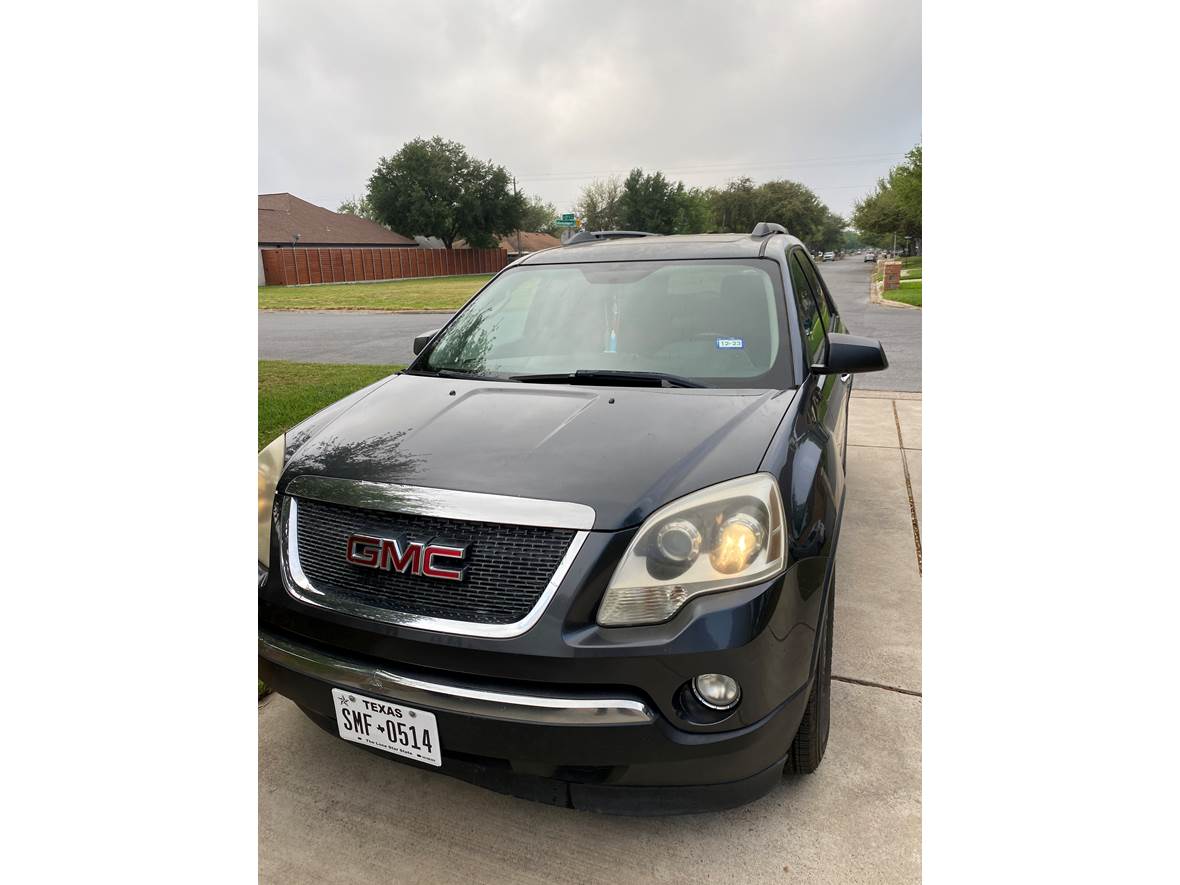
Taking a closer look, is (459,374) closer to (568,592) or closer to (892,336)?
(568,592)

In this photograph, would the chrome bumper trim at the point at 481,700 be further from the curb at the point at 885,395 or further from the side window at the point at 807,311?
the curb at the point at 885,395

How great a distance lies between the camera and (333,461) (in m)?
2.21

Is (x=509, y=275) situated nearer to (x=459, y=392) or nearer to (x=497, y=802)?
(x=459, y=392)

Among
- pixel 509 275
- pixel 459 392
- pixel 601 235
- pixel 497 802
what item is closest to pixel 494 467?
pixel 459 392

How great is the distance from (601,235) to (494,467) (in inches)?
103

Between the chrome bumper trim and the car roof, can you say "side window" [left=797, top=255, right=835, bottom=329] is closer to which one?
the car roof

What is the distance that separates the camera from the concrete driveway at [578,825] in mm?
1979

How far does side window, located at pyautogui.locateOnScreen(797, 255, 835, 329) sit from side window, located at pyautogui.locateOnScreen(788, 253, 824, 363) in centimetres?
13

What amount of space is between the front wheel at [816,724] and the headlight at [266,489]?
61.7 inches

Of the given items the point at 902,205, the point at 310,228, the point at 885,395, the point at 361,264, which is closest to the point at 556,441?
the point at 885,395

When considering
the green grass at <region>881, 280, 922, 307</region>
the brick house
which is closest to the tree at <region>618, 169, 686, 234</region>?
the brick house

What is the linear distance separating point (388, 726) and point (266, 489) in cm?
81

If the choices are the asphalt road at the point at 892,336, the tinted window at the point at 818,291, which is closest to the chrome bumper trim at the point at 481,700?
the tinted window at the point at 818,291

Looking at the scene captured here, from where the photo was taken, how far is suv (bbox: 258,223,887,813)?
1.75 metres
